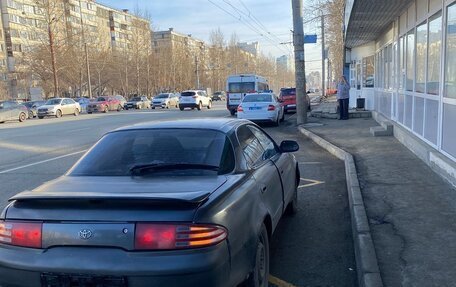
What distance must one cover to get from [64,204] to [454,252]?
136 inches

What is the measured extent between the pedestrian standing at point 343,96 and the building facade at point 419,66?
52.1 inches

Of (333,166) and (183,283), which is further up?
(183,283)

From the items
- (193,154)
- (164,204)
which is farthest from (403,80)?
(164,204)

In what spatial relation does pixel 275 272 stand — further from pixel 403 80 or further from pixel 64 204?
pixel 403 80

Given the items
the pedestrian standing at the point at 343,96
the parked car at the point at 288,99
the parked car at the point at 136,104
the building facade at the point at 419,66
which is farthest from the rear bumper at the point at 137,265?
the parked car at the point at 136,104

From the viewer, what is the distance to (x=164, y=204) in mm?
2660

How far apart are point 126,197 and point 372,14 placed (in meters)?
11.4

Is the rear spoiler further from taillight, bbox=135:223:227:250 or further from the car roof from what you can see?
the car roof

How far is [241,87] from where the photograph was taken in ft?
95.3

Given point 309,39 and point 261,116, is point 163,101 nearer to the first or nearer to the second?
point 309,39

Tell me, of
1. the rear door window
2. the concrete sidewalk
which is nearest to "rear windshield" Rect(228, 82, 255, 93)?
the concrete sidewalk

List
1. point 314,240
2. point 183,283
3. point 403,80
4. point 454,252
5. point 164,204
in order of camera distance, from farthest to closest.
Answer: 1. point 403,80
2. point 314,240
3. point 454,252
4. point 164,204
5. point 183,283

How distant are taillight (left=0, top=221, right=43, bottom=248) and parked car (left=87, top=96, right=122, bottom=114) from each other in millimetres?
40133

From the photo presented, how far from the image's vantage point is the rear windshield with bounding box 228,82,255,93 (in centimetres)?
2877
